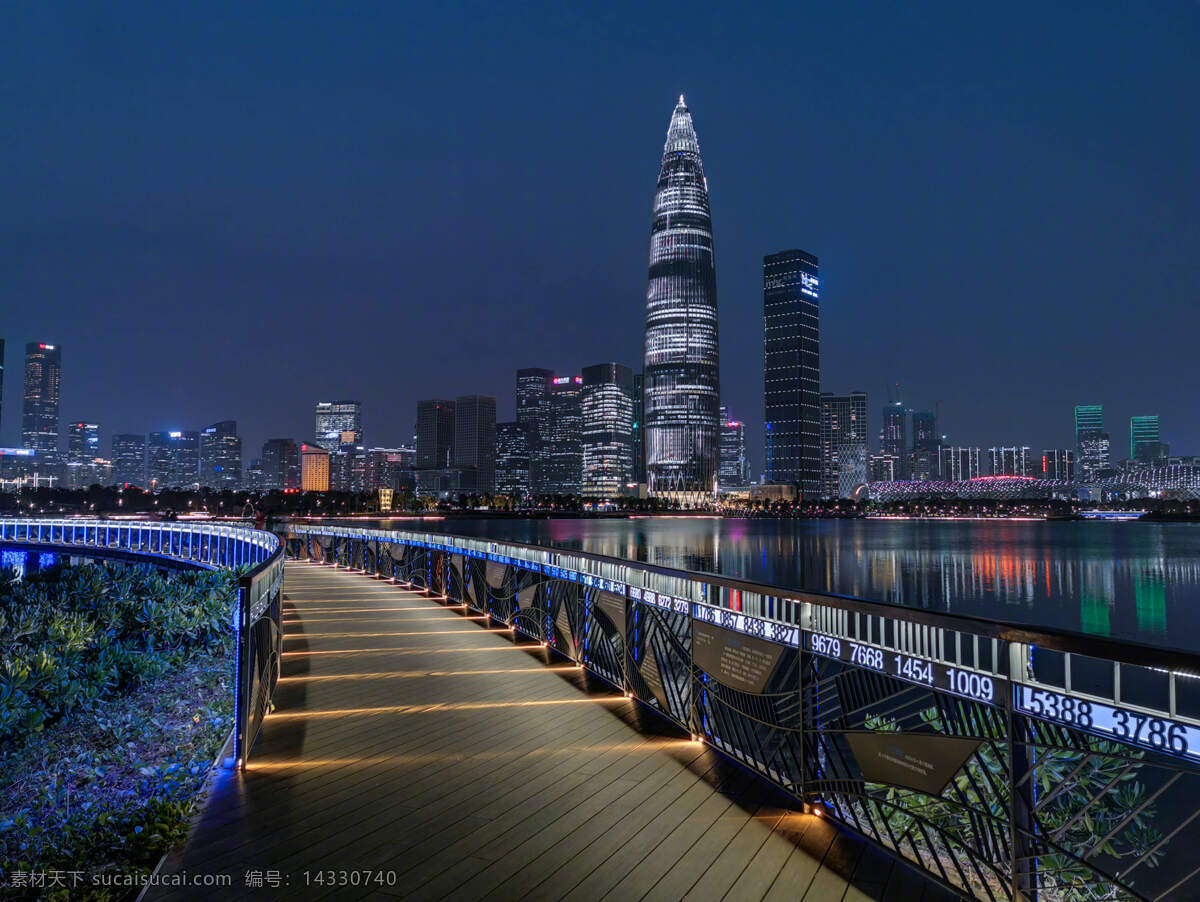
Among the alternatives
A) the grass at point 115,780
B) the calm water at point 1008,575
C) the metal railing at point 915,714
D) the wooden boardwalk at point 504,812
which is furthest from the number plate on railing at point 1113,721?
the calm water at point 1008,575

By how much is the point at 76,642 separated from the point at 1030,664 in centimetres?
1064

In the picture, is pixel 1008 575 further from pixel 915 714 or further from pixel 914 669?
pixel 914 669

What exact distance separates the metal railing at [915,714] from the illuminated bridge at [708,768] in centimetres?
2

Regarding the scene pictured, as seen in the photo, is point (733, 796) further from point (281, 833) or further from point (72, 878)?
point (72, 878)

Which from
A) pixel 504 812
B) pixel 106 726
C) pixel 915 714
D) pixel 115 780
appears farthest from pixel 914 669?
pixel 106 726

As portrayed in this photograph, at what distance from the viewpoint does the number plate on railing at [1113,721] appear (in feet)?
8.70

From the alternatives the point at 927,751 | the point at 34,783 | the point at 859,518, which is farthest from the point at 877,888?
the point at 859,518

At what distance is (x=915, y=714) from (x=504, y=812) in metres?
3.71

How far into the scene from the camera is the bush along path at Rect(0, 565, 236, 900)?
13.5 feet

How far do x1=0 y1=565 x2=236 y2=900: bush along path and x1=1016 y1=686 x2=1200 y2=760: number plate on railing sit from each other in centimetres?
449

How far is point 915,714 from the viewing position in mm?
6320

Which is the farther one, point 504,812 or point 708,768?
point 708,768

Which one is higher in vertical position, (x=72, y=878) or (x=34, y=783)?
(x=72, y=878)

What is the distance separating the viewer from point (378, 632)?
448 inches
